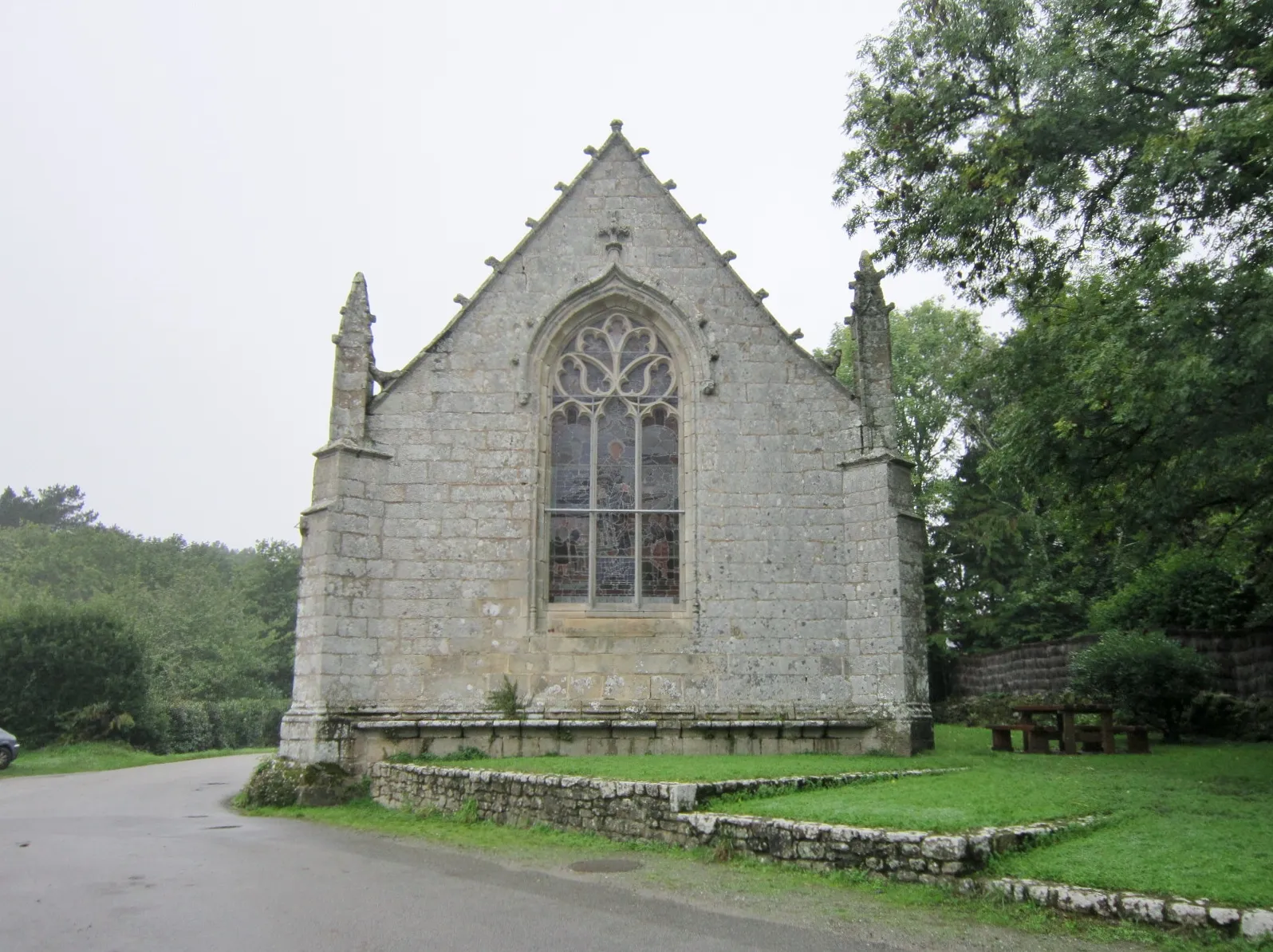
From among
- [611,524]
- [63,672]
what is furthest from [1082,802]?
[63,672]

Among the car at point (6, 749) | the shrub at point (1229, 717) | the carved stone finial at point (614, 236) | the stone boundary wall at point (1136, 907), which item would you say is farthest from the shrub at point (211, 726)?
the stone boundary wall at point (1136, 907)

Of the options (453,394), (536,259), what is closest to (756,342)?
(536,259)

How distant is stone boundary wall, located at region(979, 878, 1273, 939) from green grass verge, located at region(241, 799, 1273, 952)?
0.17 feet

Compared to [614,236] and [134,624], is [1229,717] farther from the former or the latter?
[134,624]

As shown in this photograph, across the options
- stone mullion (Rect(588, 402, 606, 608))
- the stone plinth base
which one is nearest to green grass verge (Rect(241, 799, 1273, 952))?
the stone plinth base

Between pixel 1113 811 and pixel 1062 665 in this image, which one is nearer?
pixel 1113 811

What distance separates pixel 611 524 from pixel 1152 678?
862cm

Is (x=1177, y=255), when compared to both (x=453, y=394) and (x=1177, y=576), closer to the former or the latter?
(x=453, y=394)

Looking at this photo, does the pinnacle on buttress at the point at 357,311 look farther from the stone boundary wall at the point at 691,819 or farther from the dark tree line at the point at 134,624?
the dark tree line at the point at 134,624

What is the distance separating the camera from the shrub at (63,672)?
26.8 metres

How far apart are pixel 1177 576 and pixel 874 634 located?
366 inches

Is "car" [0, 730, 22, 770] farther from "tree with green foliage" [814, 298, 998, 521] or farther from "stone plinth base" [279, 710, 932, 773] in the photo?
"tree with green foliage" [814, 298, 998, 521]

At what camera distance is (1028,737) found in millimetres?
14547

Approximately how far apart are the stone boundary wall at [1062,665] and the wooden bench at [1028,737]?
4.51 metres
